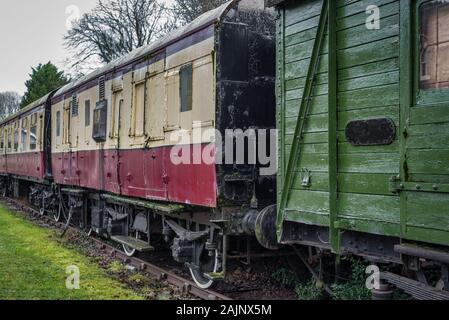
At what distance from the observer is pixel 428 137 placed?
3.95 meters

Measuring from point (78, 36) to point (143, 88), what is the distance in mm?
27892

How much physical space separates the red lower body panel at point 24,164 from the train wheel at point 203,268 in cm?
1093

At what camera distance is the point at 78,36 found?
1380 inches

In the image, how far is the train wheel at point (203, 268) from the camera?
7.45 m

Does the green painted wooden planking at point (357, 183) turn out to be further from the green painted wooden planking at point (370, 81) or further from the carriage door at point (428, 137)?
the green painted wooden planking at point (370, 81)

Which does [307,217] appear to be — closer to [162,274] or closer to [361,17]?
[361,17]

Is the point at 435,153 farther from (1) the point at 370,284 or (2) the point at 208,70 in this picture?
(2) the point at 208,70

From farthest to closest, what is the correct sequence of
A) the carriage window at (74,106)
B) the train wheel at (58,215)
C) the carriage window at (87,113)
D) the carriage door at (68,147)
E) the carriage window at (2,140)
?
the carriage window at (2,140), the train wheel at (58,215), the carriage door at (68,147), the carriage window at (74,106), the carriage window at (87,113)

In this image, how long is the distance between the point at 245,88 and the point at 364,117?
2.54 metres

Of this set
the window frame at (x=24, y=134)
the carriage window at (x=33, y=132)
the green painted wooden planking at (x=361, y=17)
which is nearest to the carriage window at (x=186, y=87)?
the green painted wooden planking at (x=361, y=17)

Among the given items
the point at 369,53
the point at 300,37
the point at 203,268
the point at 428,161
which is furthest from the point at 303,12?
the point at 203,268

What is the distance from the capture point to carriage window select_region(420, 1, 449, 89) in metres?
3.92

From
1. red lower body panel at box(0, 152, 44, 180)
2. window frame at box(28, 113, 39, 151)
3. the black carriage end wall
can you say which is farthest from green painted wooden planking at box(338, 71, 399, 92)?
window frame at box(28, 113, 39, 151)
